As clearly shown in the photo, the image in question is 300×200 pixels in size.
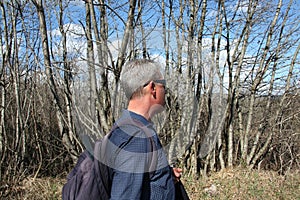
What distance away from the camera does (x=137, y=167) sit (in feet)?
4.05

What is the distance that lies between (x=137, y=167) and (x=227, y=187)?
3.99 metres

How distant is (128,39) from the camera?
10.8 feet

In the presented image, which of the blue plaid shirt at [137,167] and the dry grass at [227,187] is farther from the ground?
the blue plaid shirt at [137,167]

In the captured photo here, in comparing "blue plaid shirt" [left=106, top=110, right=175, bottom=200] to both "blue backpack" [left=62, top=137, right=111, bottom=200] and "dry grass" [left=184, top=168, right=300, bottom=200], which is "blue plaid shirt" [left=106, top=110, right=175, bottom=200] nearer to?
"blue backpack" [left=62, top=137, right=111, bottom=200]

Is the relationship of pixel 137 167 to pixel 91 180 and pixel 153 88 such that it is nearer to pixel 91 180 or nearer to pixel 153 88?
pixel 91 180

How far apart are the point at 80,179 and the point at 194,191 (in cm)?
374

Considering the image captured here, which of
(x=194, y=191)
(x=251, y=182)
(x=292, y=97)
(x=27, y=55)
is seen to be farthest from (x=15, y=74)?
(x=292, y=97)

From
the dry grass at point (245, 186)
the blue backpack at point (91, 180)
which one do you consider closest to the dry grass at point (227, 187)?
the dry grass at point (245, 186)

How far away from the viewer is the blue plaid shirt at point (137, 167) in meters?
1.23

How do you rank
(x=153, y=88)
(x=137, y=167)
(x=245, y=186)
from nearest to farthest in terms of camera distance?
(x=137, y=167), (x=153, y=88), (x=245, y=186)

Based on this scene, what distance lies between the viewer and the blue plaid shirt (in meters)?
1.23

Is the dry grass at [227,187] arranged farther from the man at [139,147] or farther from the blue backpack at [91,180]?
the man at [139,147]

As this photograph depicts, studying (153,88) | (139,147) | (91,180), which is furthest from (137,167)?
(153,88)

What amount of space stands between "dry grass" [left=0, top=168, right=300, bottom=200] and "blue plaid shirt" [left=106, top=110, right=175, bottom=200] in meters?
3.46
